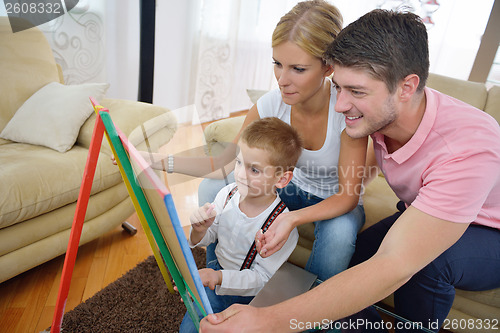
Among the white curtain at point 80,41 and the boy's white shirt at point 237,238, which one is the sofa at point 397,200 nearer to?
the boy's white shirt at point 237,238

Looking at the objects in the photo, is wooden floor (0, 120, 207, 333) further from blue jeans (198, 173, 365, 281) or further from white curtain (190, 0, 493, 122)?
white curtain (190, 0, 493, 122)

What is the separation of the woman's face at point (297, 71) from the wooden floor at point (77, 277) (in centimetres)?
35

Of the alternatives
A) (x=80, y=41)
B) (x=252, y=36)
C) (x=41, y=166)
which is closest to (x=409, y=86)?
(x=41, y=166)

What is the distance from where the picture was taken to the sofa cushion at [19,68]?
165 cm

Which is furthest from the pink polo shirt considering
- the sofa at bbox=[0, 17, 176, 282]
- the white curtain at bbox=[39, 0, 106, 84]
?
the white curtain at bbox=[39, 0, 106, 84]

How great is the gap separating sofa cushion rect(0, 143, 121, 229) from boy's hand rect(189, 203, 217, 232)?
729 millimetres

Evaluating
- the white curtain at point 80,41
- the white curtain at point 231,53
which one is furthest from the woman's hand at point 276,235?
the white curtain at point 231,53

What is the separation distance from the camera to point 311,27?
1.02 m

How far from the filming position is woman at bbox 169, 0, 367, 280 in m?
1.02

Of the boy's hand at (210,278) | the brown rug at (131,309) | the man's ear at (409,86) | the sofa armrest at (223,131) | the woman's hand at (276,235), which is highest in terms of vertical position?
the man's ear at (409,86)

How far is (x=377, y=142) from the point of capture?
109 centimetres

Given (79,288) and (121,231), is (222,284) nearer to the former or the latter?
(79,288)

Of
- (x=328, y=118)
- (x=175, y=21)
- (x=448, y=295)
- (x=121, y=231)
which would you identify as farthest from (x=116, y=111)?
(x=175, y=21)

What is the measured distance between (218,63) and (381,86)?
2.95 meters
